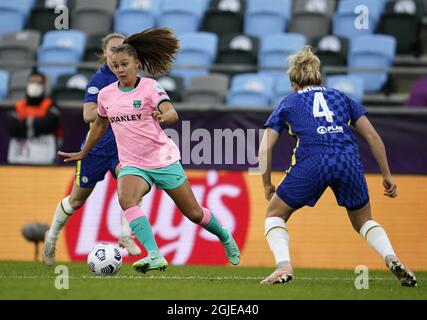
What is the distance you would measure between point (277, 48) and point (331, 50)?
0.94m

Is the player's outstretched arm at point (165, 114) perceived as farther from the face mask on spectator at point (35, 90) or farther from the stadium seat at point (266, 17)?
the stadium seat at point (266, 17)

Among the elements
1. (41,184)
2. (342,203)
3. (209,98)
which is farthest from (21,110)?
(342,203)

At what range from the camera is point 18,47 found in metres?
17.4

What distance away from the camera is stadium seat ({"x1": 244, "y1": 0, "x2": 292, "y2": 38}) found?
691 inches

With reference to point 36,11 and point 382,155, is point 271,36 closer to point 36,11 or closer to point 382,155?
point 36,11

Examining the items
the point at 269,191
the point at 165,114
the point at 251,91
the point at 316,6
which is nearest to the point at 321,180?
the point at 269,191

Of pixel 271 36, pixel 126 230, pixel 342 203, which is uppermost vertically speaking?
pixel 271 36

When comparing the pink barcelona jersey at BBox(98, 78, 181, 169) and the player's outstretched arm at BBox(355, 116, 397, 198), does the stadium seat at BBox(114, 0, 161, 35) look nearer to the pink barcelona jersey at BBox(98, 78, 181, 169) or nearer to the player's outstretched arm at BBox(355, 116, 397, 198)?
the pink barcelona jersey at BBox(98, 78, 181, 169)

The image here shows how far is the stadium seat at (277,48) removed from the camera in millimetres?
16703

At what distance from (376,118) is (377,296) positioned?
19.2 ft

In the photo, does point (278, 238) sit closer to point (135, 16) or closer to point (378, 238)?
point (378, 238)

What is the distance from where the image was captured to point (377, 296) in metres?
7.92

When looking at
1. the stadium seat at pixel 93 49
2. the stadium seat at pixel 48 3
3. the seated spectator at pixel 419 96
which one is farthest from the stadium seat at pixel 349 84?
the stadium seat at pixel 48 3

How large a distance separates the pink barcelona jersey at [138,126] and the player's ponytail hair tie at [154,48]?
394mm
